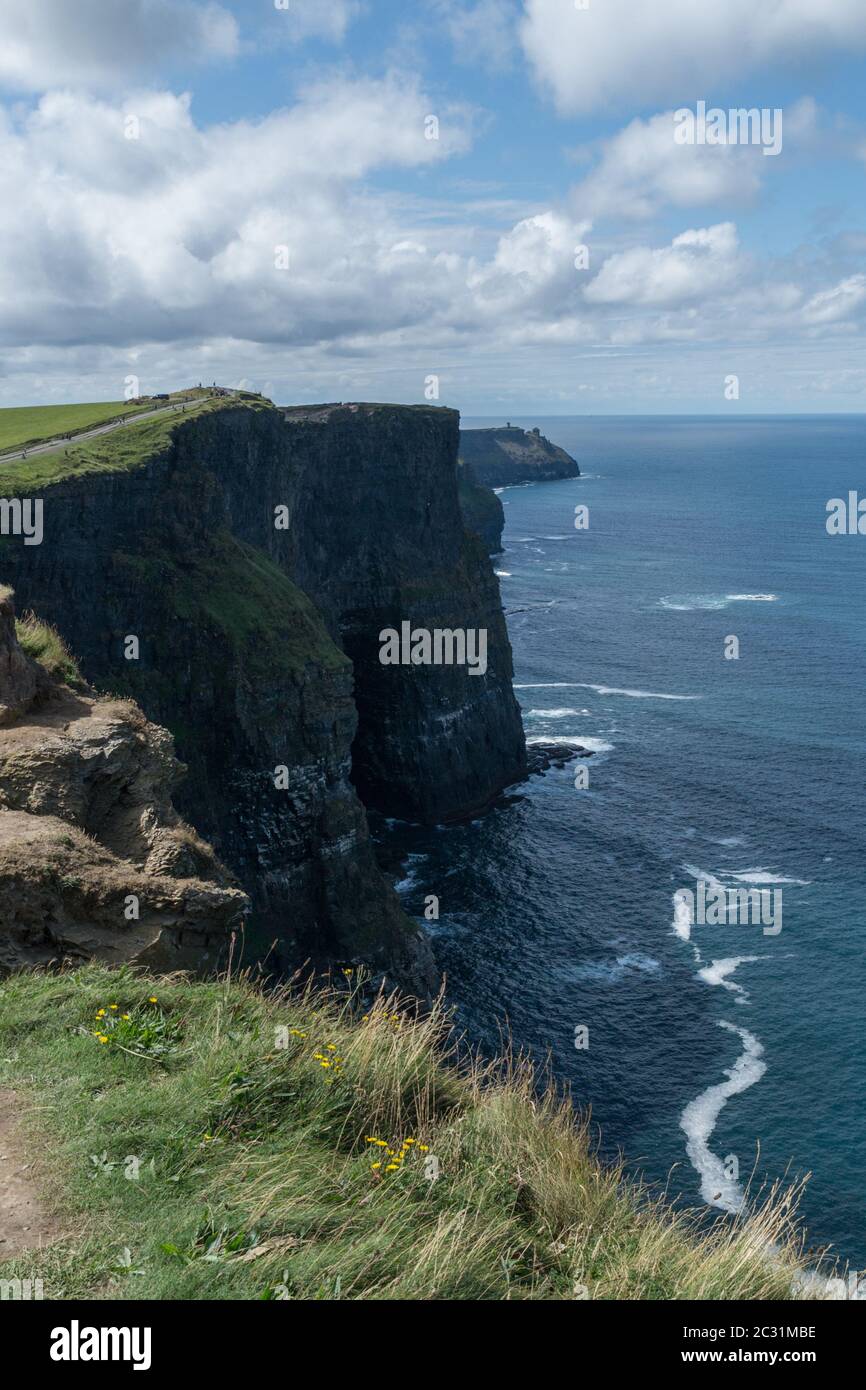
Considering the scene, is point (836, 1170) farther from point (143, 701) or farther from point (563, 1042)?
point (143, 701)

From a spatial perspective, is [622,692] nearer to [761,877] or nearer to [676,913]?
[761,877]

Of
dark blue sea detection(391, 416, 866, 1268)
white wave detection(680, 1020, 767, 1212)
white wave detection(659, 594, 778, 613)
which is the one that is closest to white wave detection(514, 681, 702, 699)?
dark blue sea detection(391, 416, 866, 1268)

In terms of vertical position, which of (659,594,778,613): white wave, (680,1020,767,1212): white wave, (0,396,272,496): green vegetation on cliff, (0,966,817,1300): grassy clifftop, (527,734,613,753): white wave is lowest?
(680,1020,767,1212): white wave

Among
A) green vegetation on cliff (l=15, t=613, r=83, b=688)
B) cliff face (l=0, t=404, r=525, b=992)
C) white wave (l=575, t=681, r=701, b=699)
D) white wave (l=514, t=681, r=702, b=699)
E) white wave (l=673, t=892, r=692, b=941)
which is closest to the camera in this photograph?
green vegetation on cliff (l=15, t=613, r=83, b=688)

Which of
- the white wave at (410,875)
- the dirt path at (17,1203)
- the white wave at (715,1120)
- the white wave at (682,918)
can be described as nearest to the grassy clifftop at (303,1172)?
the dirt path at (17,1203)

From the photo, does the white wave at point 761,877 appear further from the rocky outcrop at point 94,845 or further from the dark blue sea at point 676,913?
the rocky outcrop at point 94,845

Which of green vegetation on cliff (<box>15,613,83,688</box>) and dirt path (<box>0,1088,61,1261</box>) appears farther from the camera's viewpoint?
green vegetation on cliff (<box>15,613,83,688</box>)

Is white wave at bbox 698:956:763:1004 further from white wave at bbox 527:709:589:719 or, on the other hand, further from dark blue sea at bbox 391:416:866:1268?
white wave at bbox 527:709:589:719

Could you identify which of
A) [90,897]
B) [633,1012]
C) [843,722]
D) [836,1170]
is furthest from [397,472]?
[90,897]
